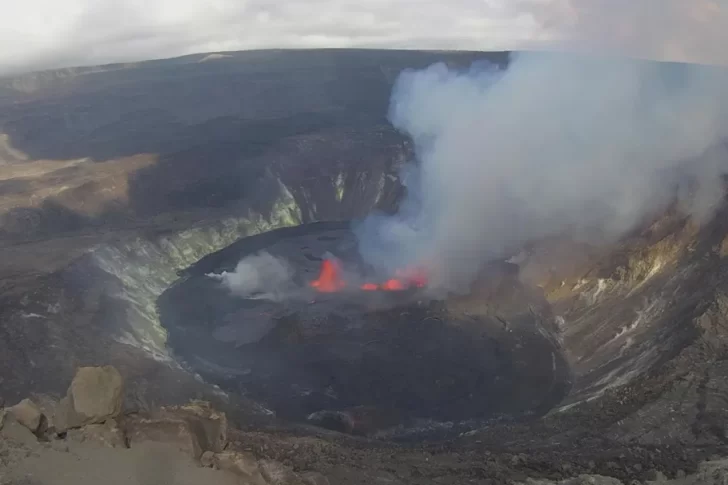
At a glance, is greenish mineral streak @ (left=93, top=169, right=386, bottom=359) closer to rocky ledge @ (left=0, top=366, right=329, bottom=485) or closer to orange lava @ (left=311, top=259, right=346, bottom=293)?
orange lava @ (left=311, top=259, right=346, bottom=293)

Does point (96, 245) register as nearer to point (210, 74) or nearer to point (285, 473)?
point (285, 473)

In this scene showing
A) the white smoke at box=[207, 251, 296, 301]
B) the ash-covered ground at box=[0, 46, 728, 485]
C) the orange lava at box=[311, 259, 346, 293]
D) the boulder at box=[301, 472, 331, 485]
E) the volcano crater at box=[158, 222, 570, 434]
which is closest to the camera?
the boulder at box=[301, 472, 331, 485]

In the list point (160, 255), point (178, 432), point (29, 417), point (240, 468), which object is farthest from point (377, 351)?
point (29, 417)

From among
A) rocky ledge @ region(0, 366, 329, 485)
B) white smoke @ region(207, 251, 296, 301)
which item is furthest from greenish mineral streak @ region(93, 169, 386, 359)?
rocky ledge @ region(0, 366, 329, 485)

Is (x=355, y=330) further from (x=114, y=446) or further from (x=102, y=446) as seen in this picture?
(x=102, y=446)

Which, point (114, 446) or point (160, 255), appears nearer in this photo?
point (114, 446)

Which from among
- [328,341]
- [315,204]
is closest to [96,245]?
[328,341]
